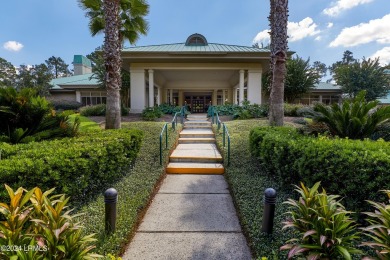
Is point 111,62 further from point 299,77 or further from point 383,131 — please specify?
point 299,77

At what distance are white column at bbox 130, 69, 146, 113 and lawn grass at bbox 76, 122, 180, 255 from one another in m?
9.99

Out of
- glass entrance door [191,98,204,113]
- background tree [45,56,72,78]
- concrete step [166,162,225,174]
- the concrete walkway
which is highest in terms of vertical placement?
background tree [45,56,72,78]

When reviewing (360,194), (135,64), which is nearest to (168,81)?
(135,64)

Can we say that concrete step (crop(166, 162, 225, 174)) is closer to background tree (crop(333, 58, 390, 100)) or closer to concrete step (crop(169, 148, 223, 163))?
concrete step (crop(169, 148, 223, 163))

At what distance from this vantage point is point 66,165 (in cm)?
359

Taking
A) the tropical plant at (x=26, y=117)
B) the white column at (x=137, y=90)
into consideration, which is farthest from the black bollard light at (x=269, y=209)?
the white column at (x=137, y=90)

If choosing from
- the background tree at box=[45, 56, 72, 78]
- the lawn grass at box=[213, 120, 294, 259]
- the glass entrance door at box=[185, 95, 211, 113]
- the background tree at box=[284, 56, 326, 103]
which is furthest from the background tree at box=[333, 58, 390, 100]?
the background tree at box=[45, 56, 72, 78]

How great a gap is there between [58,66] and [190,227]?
88.4m

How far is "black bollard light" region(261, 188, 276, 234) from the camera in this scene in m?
3.19

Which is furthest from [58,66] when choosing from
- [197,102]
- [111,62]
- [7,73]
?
[111,62]

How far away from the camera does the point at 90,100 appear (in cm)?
2370

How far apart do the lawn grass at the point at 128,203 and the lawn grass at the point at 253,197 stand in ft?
5.75

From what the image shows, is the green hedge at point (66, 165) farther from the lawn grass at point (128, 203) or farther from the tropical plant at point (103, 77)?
the tropical plant at point (103, 77)

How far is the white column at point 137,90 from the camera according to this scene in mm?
16734
